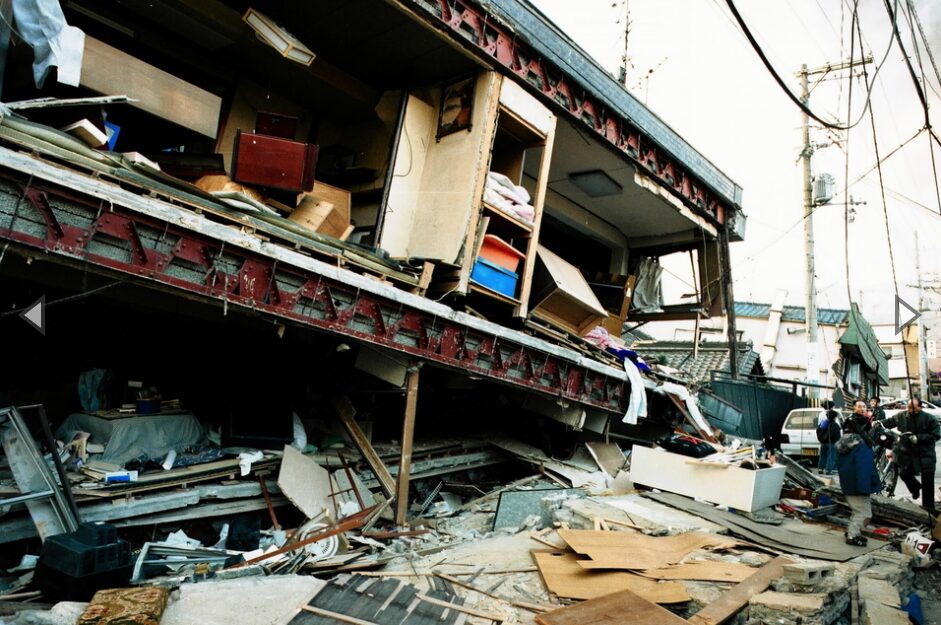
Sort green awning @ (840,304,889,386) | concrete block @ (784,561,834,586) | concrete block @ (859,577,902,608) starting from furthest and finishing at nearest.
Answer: green awning @ (840,304,889,386), concrete block @ (784,561,834,586), concrete block @ (859,577,902,608)

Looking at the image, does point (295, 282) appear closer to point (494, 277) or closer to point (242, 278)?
point (242, 278)

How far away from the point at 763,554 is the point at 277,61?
8775mm

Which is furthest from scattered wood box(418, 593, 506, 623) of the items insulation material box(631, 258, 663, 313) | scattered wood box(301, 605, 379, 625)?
insulation material box(631, 258, 663, 313)

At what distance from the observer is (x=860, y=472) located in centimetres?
727

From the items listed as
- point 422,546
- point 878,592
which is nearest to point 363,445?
point 422,546

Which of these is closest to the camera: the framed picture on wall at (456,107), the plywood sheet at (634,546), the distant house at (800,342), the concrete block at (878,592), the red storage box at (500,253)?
the concrete block at (878,592)

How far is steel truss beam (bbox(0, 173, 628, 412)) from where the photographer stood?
464 centimetres

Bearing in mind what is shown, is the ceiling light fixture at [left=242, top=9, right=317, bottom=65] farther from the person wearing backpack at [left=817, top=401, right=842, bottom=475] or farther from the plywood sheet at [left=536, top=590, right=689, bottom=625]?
the person wearing backpack at [left=817, top=401, right=842, bottom=475]

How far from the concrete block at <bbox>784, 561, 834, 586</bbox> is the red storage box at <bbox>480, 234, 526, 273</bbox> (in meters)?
5.23

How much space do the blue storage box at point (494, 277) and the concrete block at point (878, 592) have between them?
5.40m

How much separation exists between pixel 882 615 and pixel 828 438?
10960 millimetres

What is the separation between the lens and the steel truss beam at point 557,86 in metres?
7.62

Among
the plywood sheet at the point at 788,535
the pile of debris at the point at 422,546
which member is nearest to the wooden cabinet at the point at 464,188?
the pile of debris at the point at 422,546

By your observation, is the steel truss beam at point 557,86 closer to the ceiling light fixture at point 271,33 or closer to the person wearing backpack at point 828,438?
the ceiling light fixture at point 271,33
